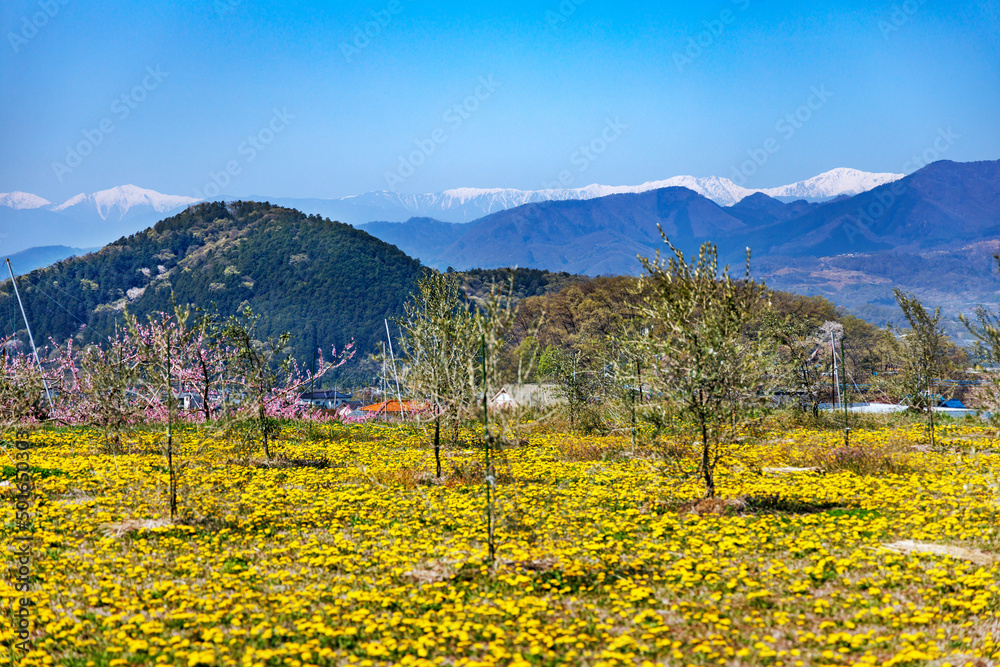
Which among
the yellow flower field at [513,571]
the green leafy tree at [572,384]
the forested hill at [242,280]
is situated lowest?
the yellow flower field at [513,571]

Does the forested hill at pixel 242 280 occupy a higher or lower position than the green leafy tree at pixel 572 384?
higher

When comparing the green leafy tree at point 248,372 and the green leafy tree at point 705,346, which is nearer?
the green leafy tree at point 705,346

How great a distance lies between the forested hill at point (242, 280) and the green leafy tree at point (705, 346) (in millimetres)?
105532

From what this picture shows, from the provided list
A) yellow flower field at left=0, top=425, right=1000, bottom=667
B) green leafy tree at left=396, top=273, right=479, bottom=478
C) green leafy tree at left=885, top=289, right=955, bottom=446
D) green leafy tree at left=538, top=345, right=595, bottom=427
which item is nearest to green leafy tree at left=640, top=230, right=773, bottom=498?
yellow flower field at left=0, top=425, right=1000, bottom=667

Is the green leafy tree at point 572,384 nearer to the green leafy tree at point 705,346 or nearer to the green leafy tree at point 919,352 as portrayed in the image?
the green leafy tree at point 919,352

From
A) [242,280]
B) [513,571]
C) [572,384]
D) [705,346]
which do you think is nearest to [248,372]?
[513,571]

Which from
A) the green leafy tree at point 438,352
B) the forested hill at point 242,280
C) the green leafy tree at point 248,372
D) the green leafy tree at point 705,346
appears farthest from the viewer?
the forested hill at point 242,280

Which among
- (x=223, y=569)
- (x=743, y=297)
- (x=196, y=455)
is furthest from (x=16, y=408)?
(x=743, y=297)

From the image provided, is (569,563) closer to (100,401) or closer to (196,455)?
(196,455)

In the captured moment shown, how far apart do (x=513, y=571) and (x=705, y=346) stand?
5.40 meters

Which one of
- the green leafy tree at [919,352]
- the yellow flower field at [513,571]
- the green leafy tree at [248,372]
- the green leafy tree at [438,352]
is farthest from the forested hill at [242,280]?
the yellow flower field at [513,571]

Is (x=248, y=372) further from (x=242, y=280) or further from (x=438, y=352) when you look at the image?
(x=242, y=280)

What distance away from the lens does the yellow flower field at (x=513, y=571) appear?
6355mm

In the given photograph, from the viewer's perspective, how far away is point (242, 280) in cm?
13100
